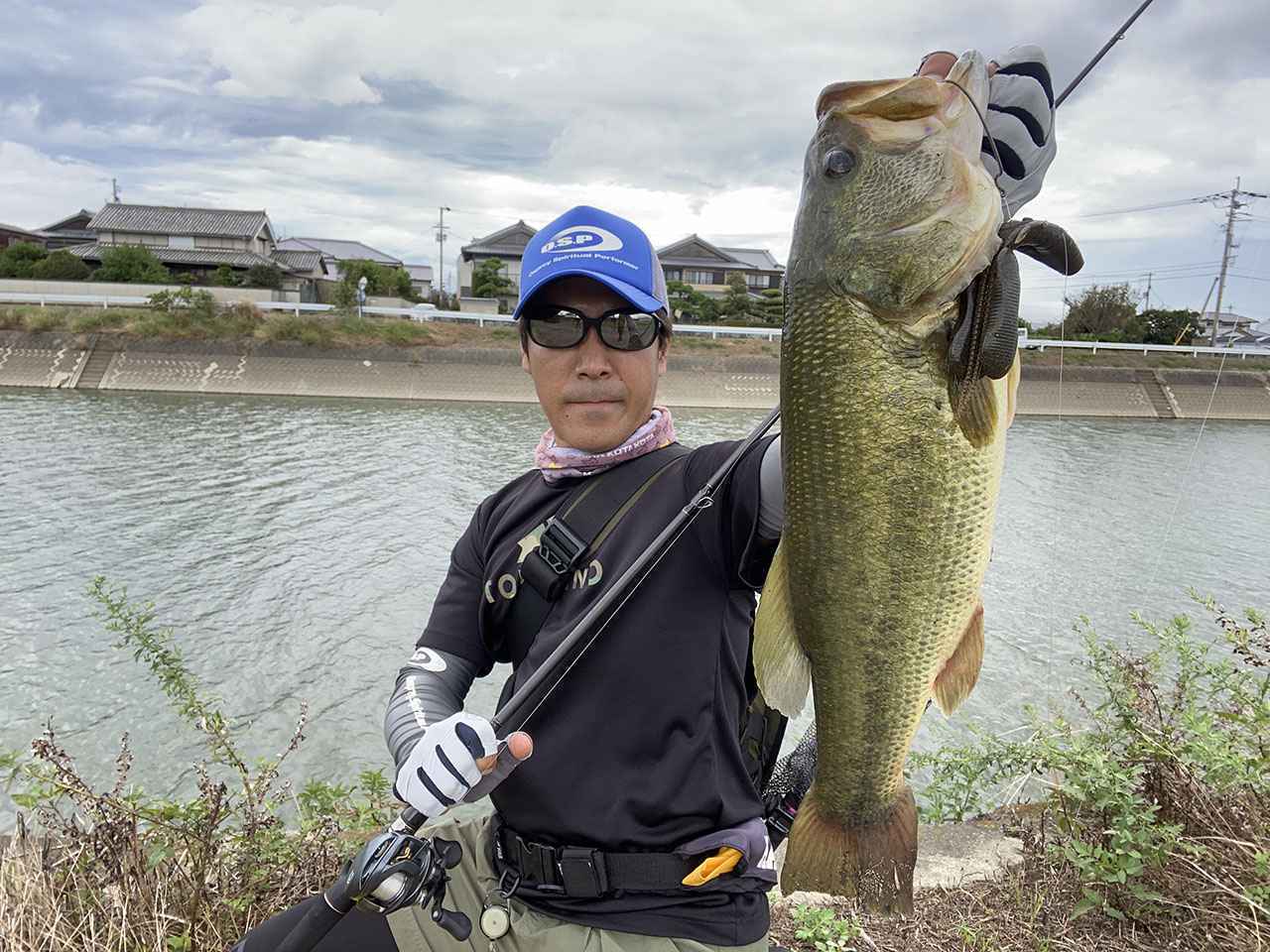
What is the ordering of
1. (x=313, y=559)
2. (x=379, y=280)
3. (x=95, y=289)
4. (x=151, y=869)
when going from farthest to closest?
(x=379, y=280) → (x=95, y=289) → (x=313, y=559) → (x=151, y=869)

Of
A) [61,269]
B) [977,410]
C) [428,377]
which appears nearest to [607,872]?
[977,410]

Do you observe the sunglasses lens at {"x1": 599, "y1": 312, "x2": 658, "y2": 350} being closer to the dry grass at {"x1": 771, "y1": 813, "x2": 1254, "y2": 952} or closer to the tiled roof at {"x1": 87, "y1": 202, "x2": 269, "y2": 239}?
the dry grass at {"x1": 771, "y1": 813, "x2": 1254, "y2": 952}

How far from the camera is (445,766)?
1839 mm

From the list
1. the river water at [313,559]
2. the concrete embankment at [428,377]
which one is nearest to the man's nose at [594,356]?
the river water at [313,559]

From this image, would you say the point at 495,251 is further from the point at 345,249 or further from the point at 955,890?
the point at 955,890

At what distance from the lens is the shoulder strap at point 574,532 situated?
2061 mm

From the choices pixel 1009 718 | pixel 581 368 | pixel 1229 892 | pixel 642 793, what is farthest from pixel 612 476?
pixel 1009 718

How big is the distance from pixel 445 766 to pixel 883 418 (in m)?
1.19

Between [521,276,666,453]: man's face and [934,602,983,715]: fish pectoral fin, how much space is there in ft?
3.08

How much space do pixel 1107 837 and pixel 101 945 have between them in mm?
3685

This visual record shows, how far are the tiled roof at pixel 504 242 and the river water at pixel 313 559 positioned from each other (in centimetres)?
3710

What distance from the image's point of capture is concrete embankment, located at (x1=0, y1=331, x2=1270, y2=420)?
1076 inches

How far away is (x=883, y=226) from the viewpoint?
5.07 ft

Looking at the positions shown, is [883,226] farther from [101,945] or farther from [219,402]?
[219,402]
